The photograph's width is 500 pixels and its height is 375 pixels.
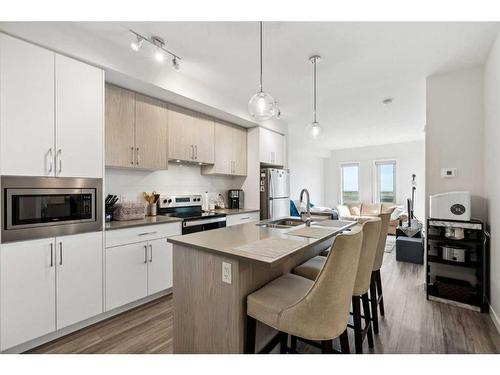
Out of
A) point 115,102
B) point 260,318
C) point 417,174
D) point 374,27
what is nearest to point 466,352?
point 260,318

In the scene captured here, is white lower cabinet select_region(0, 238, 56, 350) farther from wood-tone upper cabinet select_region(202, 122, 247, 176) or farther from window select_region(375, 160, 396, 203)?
window select_region(375, 160, 396, 203)

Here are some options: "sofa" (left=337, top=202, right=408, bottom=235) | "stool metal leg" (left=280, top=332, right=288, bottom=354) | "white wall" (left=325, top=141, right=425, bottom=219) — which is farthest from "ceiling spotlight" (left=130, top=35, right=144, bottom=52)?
"white wall" (left=325, top=141, right=425, bottom=219)

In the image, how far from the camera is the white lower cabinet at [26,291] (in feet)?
5.39

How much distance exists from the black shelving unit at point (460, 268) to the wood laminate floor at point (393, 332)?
13 centimetres

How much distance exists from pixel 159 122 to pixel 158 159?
0.44 m

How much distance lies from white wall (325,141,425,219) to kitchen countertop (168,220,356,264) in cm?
602

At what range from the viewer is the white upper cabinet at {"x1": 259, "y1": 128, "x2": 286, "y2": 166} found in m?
4.06

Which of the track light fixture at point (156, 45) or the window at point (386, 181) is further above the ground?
the track light fixture at point (156, 45)

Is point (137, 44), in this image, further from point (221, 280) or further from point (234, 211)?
point (234, 211)

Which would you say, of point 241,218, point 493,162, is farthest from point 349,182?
point 493,162

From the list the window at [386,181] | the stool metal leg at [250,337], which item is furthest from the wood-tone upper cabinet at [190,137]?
the window at [386,181]

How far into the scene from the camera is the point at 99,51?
6.88 feet

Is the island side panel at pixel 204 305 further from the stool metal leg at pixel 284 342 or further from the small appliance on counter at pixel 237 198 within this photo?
the small appliance on counter at pixel 237 198

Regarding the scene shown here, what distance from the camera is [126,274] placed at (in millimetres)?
2289
